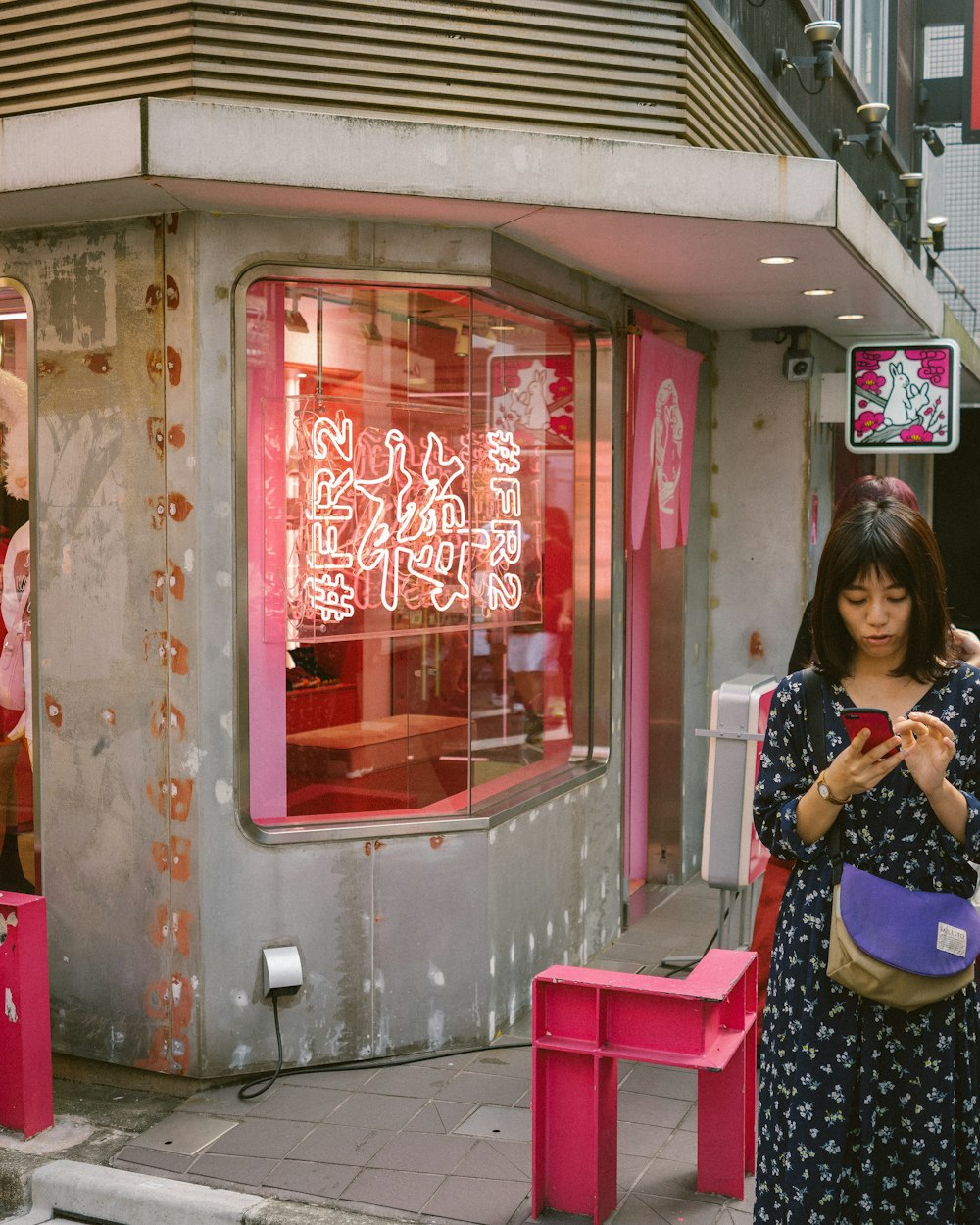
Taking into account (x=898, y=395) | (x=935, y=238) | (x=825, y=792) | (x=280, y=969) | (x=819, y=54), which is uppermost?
(x=819, y=54)

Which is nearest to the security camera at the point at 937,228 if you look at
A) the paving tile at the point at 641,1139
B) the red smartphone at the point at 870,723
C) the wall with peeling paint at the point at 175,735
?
the wall with peeling paint at the point at 175,735

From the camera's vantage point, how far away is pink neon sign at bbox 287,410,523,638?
5559 mm

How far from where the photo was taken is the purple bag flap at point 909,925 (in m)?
2.87

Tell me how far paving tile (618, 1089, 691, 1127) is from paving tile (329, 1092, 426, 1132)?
788mm

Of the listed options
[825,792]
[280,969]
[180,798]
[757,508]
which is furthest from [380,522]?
[757,508]

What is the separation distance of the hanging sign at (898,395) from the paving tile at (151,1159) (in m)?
5.79

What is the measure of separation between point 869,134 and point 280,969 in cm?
780

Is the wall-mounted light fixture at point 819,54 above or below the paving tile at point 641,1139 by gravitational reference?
above

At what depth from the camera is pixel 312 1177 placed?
14.7 ft

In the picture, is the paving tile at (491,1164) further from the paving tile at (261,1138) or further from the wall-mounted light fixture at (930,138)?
the wall-mounted light fixture at (930,138)

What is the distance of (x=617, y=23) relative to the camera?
5.75 m

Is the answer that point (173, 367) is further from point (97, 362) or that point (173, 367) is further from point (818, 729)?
point (818, 729)

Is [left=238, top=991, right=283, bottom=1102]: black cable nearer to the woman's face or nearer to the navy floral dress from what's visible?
the navy floral dress

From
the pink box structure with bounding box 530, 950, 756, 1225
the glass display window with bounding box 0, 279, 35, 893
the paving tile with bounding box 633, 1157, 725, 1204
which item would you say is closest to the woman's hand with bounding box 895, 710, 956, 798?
the pink box structure with bounding box 530, 950, 756, 1225
